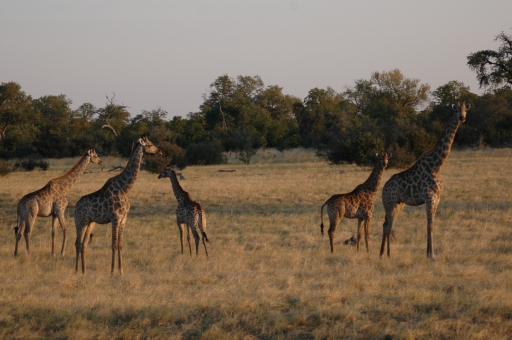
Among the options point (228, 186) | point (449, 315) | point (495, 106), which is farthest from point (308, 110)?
point (449, 315)

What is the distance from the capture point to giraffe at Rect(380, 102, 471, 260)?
1077 centimetres

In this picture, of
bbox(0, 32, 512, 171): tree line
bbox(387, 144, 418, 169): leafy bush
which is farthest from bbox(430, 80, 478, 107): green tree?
bbox(387, 144, 418, 169): leafy bush

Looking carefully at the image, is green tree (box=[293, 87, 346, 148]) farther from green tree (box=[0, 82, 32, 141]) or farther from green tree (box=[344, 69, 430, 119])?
green tree (box=[0, 82, 32, 141])

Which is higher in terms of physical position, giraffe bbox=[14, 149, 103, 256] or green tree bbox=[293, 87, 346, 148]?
green tree bbox=[293, 87, 346, 148]

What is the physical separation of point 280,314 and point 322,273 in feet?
8.10

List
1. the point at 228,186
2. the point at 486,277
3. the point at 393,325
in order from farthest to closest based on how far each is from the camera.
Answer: the point at 228,186
the point at 486,277
the point at 393,325

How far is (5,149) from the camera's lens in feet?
156

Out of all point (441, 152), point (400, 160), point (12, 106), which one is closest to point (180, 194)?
point (441, 152)

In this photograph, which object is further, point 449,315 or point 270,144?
point 270,144

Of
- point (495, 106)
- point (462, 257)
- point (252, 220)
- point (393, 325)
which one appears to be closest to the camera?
point (393, 325)

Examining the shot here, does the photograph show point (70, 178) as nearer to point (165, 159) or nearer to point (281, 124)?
point (165, 159)

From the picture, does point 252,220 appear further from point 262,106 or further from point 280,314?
point 262,106

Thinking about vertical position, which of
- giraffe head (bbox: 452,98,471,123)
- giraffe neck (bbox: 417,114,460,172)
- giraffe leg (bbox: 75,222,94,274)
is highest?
giraffe head (bbox: 452,98,471,123)

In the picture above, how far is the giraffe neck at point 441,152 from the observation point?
36.1ft
